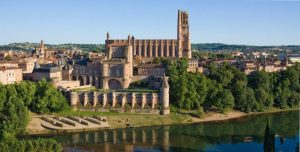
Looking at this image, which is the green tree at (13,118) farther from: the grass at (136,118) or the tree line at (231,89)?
the tree line at (231,89)

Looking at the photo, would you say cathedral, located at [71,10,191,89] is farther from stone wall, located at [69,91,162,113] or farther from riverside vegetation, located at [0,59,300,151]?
stone wall, located at [69,91,162,113]

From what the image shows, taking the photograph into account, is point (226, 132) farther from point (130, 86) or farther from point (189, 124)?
point (130, 86)

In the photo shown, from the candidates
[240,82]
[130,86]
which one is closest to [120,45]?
[130,86]

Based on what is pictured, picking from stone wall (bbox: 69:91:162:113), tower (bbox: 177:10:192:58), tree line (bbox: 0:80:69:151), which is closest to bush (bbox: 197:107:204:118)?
stone wall (bbox: 69:91:162:113)

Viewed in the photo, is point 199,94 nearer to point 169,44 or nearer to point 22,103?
point 22,103

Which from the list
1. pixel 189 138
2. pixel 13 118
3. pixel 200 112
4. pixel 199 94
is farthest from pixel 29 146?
pixel 199 94

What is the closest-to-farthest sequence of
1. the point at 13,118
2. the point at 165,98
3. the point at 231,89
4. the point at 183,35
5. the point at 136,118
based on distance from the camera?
the point at 13,118 < the point at 136,118 < the point at 165,98 < the point at 231,89 < the point at 183,35
